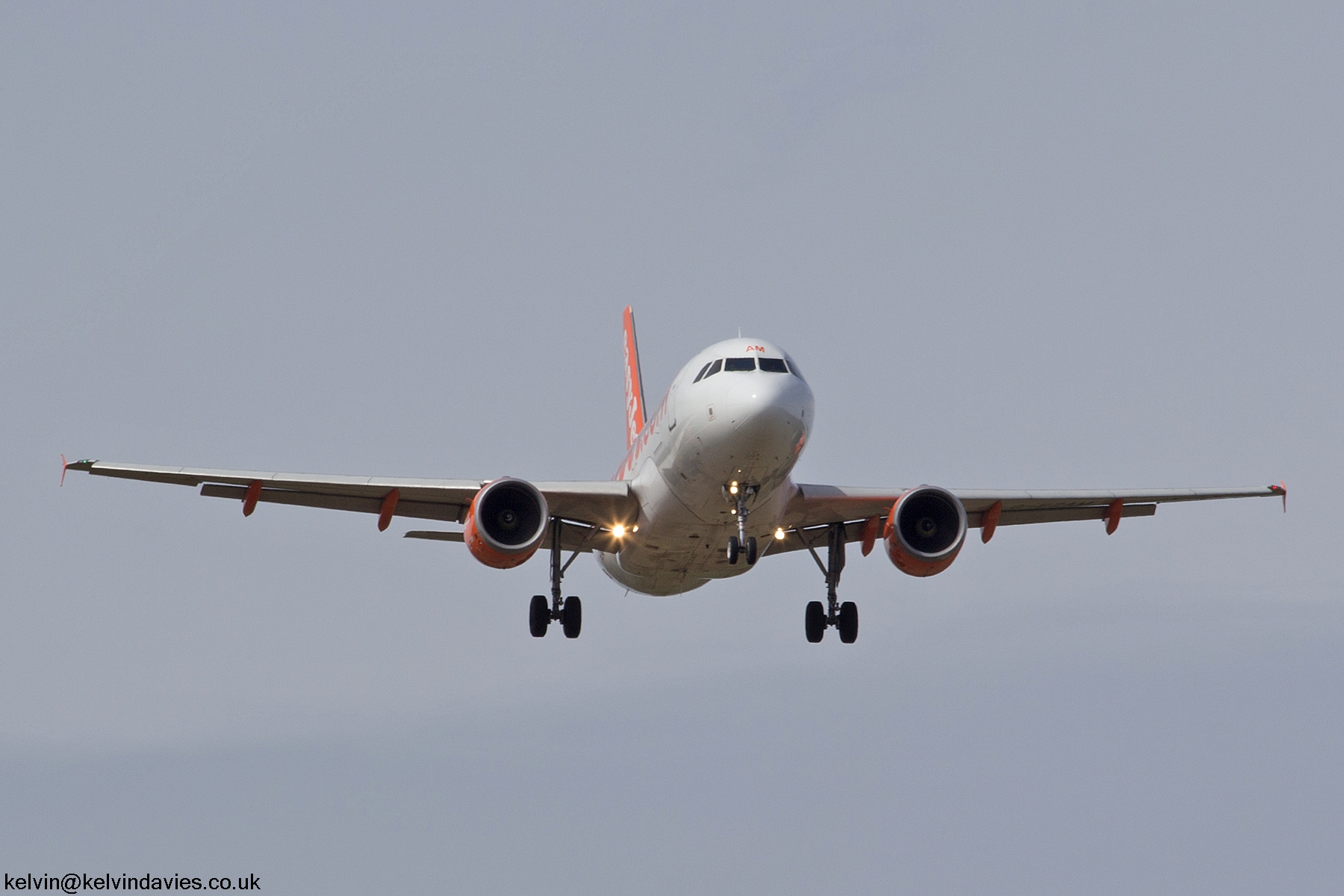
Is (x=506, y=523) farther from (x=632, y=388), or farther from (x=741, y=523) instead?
(x=632, y=388)

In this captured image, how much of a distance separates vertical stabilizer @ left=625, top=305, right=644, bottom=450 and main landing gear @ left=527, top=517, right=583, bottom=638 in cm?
1174

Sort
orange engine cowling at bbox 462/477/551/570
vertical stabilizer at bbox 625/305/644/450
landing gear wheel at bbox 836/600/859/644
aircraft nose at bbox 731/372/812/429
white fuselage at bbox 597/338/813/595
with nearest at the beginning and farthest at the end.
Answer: aircraft nose at bbox 731/372/812/429, white fuselage at bbox 597/338/813/595, orange engine cowling at bbox 462/477/551/570, landing gear wheel at bbox 836/600/859/644, vertical stabilizer at bbox 625/305/644/450

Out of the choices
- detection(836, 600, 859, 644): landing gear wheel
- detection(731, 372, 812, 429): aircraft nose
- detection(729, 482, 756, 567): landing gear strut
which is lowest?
detection(836, 600, 859, 644): landing gear wheel

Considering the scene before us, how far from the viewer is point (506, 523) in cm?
3497

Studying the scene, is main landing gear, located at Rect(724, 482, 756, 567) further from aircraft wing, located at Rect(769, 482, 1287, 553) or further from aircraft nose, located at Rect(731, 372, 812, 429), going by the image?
aircraft wing, located at Rect(769, 482, 1287, 553)

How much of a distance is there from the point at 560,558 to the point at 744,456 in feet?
27.9

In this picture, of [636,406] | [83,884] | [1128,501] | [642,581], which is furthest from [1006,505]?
[83,884]

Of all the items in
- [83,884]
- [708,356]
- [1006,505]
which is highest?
[708,356]

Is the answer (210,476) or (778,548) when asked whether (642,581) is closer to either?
(778,548)

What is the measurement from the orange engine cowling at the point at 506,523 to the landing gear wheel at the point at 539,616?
4009 millimetres

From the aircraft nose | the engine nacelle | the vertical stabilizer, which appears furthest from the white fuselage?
the vertical stabilizer

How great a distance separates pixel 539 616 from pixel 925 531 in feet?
28.7

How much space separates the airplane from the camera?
103ft

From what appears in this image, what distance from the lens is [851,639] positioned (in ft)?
127
